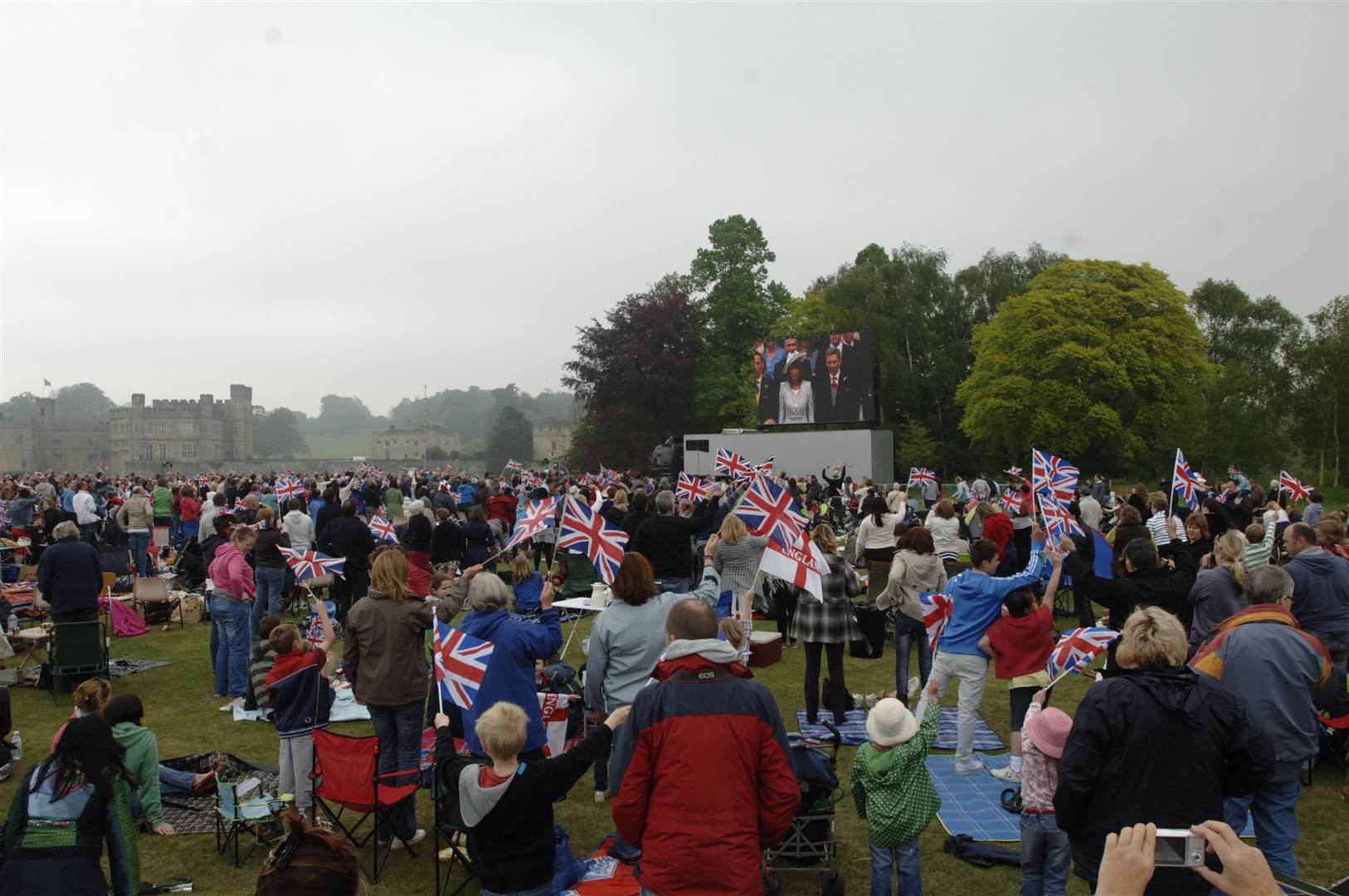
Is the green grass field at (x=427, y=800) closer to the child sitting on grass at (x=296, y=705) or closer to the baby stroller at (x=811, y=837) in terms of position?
the baby stroller at (x=811, y=837)

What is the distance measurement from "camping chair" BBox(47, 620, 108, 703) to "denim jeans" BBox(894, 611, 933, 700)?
8.14m

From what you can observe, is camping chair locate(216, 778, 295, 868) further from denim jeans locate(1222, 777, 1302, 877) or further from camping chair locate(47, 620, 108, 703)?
denim jeans locate(1222, 777, 1302, 877)

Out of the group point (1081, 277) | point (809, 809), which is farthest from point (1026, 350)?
point (809, 809)

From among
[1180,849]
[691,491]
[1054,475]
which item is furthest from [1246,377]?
[1180,849]

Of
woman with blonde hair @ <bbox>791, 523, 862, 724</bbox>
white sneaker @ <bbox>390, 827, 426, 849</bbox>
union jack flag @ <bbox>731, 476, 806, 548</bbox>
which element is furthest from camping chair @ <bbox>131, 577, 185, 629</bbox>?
woman with blonde hair @ <bbox>791, 523, 862, 724</bbox>

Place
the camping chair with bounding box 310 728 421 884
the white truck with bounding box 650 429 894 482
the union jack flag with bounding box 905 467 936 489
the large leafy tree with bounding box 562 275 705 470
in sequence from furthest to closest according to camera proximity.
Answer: the large leafy tree with bounding box 562 275 705 470
the white truck with bounding box 650 429 894 482
the union jack flag with bounding box 905 467 936 489
the camping chair with bounding box 310 728 421 884

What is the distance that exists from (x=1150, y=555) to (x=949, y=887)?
9.93 feet

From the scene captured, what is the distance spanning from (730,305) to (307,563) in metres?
44.6

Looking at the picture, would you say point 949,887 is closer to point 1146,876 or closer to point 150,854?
point 1146,876

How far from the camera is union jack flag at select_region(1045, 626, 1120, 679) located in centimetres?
638

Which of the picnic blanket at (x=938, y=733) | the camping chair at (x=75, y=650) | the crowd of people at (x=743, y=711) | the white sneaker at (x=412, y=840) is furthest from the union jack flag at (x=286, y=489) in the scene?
the white sneaker at (x=412, y=840)

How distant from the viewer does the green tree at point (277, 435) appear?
171375 millimetres

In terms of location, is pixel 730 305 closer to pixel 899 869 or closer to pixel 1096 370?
pixel 1096 370

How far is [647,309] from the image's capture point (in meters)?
51.3
